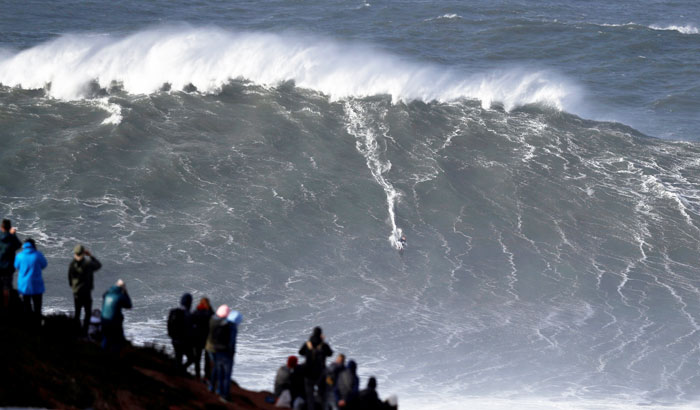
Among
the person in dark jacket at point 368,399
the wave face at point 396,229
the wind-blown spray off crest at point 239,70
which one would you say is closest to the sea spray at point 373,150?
the wave face at point 396,229

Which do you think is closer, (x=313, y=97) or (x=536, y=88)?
(x=313, y=97)

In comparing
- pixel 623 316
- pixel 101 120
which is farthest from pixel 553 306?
pixel 101 120

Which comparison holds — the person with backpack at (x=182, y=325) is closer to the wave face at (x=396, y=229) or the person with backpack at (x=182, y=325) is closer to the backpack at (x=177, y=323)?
the backpack at (x=177, y=323)

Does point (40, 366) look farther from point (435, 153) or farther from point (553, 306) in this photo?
point (435, 153)

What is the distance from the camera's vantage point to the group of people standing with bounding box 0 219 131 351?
33.9 feet

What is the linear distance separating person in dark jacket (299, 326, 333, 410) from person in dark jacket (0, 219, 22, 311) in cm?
380

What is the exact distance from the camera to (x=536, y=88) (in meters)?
32.8

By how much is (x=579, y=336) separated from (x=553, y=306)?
56.2 inches

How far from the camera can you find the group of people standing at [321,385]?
9.70 meters

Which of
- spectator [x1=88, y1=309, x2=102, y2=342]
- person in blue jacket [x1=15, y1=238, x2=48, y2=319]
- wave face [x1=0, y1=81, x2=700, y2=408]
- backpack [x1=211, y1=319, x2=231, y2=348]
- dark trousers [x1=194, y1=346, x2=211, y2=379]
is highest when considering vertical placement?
wave face [x1=0, y1=81, x2=700, y2=408]

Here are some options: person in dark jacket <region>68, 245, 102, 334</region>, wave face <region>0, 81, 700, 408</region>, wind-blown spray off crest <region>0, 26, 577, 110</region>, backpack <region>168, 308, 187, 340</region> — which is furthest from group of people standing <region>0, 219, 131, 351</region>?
wind-blown spray off crest <region>0, 26, 577, 110</region>

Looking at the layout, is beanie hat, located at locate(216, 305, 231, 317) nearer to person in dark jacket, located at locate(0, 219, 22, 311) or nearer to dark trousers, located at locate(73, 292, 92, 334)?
dark trousers, located at locate(73, 292, 92, 334)

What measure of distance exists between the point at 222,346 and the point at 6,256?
2979 millimetres

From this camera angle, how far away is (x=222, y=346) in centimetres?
1018
